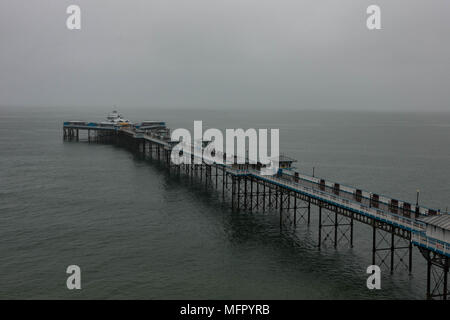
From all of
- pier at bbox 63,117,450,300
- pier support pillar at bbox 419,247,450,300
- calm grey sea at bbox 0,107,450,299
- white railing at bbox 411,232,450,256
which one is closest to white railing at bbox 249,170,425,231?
pier at bbox 63,117,450,300

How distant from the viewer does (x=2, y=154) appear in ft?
381

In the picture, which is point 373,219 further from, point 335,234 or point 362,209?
point 335,234

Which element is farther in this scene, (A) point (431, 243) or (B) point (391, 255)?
(B) point (391, 255)

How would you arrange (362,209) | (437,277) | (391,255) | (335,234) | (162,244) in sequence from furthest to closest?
(162,244) → (335,234) → (362,209) → (391,255) → (437,277)

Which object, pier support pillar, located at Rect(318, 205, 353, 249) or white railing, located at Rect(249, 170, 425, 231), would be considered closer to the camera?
white railing, located at Rect(249, 170, 425, 231)

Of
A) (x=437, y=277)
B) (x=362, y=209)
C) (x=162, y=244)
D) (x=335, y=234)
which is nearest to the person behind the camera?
(x=437, y=277)

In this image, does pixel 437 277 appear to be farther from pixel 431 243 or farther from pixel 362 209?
pixel 362 209

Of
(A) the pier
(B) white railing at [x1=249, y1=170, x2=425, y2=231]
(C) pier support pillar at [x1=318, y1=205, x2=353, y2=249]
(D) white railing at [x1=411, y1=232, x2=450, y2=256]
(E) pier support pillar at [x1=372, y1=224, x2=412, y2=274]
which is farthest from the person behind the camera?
(C) pier support pillar at [x1=318, y1=205, x2=353, y2=249]

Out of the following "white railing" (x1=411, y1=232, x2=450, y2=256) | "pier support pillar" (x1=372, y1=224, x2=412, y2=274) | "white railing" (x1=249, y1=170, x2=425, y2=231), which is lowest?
"pier support pillar" (x1=372, y1=224, x2=412, y2=274)

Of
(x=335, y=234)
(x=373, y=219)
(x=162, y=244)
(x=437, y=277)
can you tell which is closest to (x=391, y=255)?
(x=373, y=219)

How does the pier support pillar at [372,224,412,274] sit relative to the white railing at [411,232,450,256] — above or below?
below

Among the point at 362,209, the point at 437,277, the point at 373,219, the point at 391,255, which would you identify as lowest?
→ the point at 437,277

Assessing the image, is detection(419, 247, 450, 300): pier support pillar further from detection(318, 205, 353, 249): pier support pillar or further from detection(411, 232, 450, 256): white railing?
detection(318, 205, 353, 249): pier support pillar

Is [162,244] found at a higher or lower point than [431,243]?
lower
